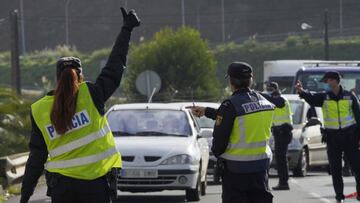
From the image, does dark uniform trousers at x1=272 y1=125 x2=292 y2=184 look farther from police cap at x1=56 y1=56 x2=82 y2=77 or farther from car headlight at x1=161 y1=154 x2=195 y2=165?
police cap at x1=56 y1=56 x2=82 y2=77

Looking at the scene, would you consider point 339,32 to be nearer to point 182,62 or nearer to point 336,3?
point 336,3

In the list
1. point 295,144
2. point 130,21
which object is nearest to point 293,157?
point 295,144

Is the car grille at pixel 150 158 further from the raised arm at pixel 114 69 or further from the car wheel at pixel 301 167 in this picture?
the raised arm at pixel 114 69

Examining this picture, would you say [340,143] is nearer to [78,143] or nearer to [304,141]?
[78,143]

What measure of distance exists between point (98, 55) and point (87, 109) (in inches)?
2749

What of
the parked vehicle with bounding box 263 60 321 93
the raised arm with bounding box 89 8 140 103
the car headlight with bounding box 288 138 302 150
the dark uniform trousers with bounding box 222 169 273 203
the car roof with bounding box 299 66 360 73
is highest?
the raised arm with bounding box 89 8 140 103

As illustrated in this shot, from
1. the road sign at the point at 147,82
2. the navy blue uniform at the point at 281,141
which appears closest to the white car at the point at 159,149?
the navy blue uniform at the point at 281,141

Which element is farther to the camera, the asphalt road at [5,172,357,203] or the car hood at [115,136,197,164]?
the asphalt road at [5,172,357,203]

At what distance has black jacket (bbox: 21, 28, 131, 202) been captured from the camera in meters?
7.98

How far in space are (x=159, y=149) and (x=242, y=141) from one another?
7.25 m

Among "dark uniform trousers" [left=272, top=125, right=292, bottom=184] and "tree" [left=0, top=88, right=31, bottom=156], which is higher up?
"dark uniform trousers" [left=272, top=125, right=292, bottom=184]

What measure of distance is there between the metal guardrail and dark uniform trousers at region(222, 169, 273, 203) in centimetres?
1110

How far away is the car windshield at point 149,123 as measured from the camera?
17.5 meters

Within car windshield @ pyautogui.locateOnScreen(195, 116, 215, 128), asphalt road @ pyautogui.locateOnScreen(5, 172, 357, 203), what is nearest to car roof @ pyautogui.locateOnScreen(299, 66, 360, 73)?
car windshield @ pyautogui.locateOnScreen(195, 116, 215, 128)
